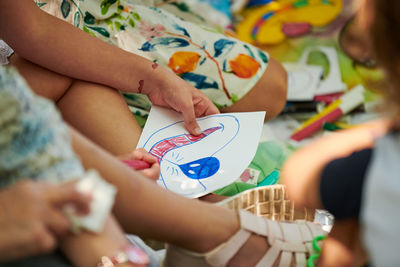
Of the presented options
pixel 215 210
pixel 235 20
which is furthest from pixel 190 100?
pixel 235 20

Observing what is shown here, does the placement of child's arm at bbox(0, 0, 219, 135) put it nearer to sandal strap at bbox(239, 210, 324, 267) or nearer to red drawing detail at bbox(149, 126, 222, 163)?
red drawing detail at bbox(149, 126, 222, 163)

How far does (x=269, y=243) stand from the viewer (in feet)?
2.25

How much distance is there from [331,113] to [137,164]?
0.64 metres

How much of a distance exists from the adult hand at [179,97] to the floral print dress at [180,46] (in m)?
0.11

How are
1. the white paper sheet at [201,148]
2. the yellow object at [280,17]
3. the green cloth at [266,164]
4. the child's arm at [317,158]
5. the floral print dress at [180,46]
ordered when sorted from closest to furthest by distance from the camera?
the child's arm at [317,158], the white paper sheet at [201,148], the green cloth at [266,164], the floral print dress at [180,46], the yellow object at [280,17]

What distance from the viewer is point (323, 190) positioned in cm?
54

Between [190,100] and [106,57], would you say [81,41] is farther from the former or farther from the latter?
[190,100]

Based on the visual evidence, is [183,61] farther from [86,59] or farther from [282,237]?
[282,237]

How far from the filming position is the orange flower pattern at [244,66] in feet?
3.62

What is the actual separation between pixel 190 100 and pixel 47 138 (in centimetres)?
46

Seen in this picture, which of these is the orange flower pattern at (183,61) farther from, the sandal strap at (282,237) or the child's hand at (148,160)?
the sandal strap at (282,237)

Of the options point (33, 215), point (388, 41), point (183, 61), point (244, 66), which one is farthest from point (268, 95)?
point (33, 215)

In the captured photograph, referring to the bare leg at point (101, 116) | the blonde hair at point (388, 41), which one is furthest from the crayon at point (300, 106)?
the blonde hair at point (388, 41)

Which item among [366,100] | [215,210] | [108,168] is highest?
[108,168]
